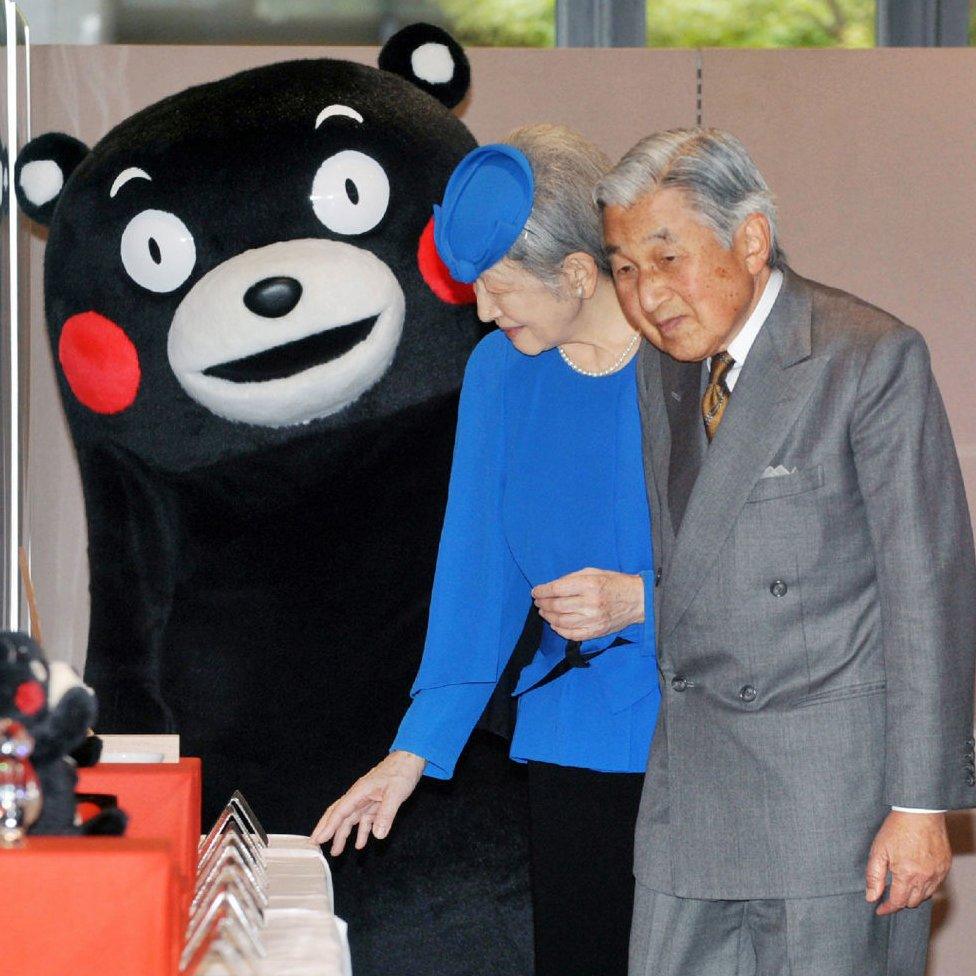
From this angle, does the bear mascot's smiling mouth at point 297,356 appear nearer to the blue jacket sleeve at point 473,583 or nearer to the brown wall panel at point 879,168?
the blue jacket sleeve at point 473,583

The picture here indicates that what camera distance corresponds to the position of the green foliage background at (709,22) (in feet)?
11.0

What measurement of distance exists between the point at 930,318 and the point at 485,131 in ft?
2.74

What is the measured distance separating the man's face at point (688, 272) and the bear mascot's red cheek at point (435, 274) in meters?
0.77

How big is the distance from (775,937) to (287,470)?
3.40 ft

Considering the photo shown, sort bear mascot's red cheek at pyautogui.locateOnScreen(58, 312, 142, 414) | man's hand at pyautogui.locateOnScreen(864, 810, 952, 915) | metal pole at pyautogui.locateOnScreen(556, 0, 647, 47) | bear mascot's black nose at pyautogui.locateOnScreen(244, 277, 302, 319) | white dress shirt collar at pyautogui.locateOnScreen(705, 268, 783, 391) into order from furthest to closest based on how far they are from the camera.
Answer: metal pole at pyautogui.locateOnScreen(556, 0, 647, 47) → bear mascot's red cheek at pyautogui.locateOnScreen(58, 312, 142, 414) → bear mascot's black nose at pyautogui.locateOnScreen(244, 277, 302, 319) → white dress shirt collar at pyautogui.locateOnScreen(705, 268, 783, 391) → man's hand at pyautogui.locateOnScreen(864, 810, 952, 915)

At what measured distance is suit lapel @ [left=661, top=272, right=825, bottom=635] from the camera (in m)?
1.36

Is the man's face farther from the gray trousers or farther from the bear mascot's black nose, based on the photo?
the bear mascot's black nose

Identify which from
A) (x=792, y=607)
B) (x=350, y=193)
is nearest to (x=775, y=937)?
(x=792, y=607)

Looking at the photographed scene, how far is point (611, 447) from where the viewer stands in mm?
1621

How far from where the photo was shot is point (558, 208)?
5.14 ft

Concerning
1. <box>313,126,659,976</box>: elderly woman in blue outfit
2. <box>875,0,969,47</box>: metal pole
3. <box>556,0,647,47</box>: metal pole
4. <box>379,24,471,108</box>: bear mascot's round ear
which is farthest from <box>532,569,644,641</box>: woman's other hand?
<box>875,0,969,47</box>: metal pole

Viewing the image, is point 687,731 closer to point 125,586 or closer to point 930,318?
point 125,586

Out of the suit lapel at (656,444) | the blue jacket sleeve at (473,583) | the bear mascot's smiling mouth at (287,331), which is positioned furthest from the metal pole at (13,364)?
the suit lapel at (656,444)

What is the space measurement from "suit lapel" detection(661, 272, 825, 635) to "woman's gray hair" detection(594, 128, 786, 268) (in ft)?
0.26
